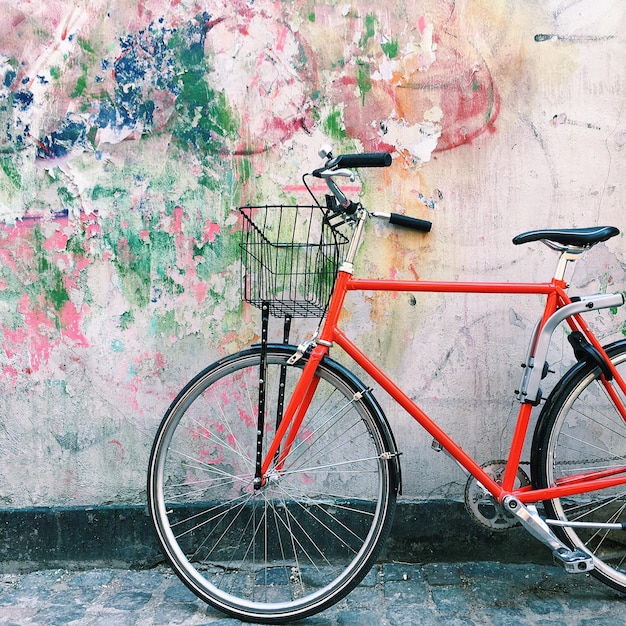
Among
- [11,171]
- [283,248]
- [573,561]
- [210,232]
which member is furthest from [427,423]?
[11,171]

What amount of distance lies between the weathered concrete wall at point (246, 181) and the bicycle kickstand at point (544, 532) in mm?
538

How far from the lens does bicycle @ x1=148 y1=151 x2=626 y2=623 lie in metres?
2.74

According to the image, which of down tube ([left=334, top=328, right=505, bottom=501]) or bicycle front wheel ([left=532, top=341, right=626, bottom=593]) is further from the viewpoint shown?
bicycle front wheel ([left=532, top=341, right=626, bottom=593])

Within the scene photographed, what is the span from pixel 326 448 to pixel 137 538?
0.95 m

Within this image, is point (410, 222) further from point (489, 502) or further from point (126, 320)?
point (126, 320)

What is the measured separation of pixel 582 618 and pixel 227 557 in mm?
1510

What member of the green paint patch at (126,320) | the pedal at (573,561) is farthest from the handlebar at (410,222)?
the pedal at (573,561)

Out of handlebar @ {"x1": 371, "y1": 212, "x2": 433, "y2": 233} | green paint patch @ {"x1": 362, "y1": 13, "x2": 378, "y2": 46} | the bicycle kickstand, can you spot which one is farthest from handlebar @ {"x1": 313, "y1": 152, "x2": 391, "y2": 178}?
the bicycle kickstand

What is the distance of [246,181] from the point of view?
10.6ft

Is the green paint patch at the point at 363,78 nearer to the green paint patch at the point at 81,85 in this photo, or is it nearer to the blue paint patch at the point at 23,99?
the green paint patch at the point at 81,85

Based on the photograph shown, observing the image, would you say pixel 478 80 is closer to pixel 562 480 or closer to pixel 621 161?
pixel 621 161

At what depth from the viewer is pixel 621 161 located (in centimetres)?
320

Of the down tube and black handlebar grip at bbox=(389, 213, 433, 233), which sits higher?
black handlebar grip at bbox=(389, 213, 433, 233)

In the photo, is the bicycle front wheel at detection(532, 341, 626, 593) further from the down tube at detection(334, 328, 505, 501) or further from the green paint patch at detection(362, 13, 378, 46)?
the green paint patch at detection(362, 13, 378, 46)
